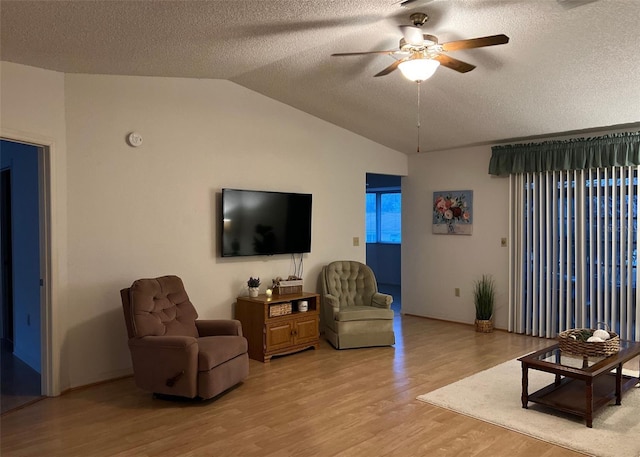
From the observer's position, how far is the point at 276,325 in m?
5.02

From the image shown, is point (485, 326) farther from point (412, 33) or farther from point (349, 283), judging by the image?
point (412, 33)

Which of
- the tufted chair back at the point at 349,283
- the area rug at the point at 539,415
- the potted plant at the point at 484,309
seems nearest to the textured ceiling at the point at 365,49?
the tufted chair back at the point at 349,283

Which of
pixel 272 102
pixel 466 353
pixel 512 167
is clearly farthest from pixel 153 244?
pixel 512 167

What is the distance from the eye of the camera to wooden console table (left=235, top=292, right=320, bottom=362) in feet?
16.2

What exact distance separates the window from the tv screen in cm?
496

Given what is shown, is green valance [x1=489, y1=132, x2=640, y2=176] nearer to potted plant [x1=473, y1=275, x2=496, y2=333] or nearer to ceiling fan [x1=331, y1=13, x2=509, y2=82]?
potted plant [x1=473, y1=275, x2=496, y2=333]

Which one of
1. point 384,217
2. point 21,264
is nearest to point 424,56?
point 21,264

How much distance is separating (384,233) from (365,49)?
6.87 m

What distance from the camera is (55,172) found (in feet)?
13.1

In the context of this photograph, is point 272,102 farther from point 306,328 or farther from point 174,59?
point 306,328

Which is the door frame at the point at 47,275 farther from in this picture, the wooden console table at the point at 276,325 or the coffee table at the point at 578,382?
the coffee table at the point at 578,382

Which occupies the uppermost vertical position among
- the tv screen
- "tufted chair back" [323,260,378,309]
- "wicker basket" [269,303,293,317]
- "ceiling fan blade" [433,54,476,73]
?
"ceiling fan blade" [433,54,476,73]

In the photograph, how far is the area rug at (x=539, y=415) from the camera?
121 inches

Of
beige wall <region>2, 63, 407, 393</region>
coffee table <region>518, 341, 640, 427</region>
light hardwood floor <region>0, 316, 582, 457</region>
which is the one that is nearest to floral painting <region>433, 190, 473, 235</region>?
beige wall <region>2, 63, 407, 393</region>
